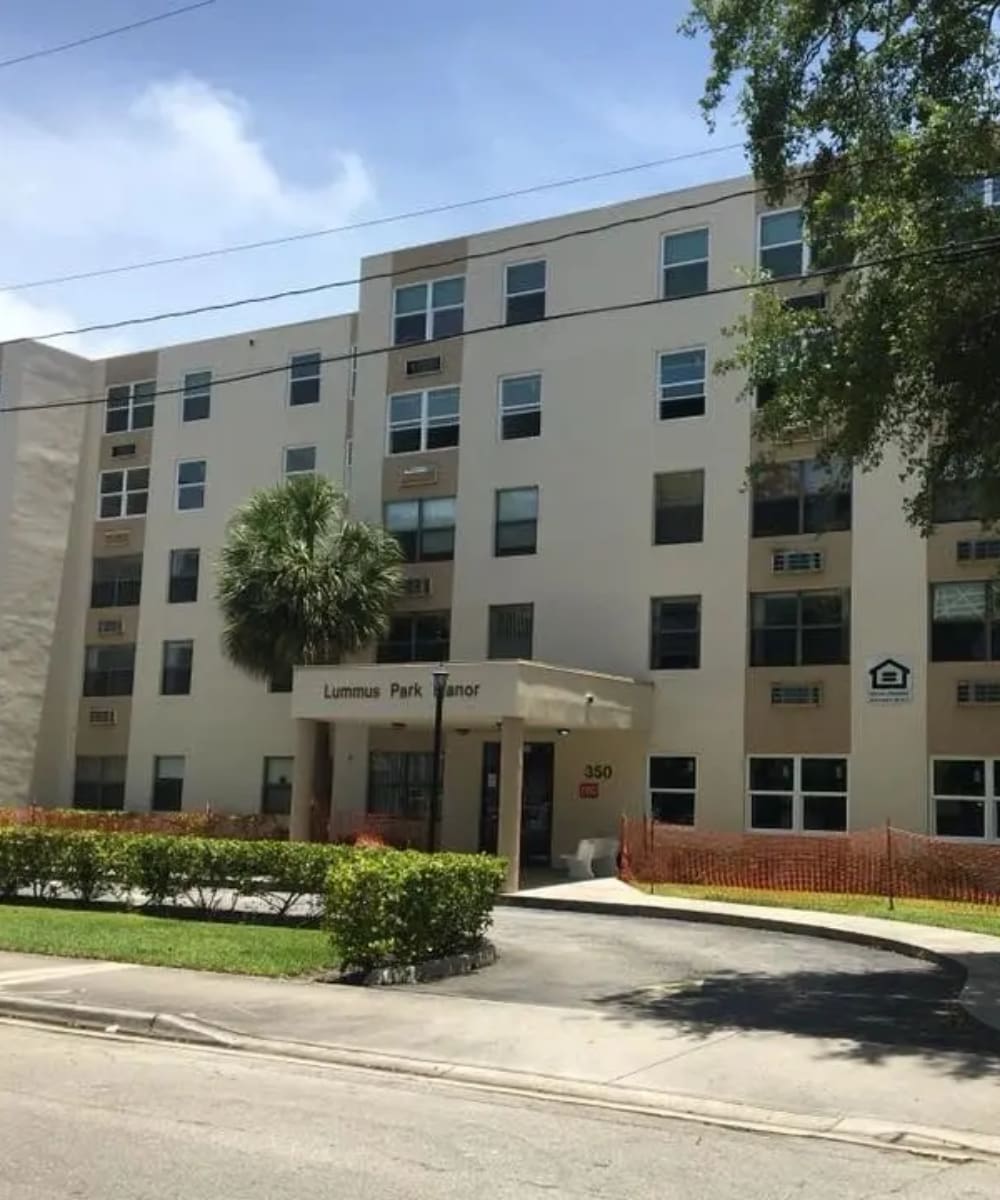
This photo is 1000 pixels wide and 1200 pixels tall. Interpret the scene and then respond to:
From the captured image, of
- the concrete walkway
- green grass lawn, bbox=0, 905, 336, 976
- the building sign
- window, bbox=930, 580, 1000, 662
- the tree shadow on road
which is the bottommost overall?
the tree shadow on road

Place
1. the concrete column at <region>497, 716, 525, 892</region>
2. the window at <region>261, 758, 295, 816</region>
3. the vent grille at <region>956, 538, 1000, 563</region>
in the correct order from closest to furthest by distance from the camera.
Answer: the concrete column at <region>497, 716, 525, 892</region>, the vent grille at <region>956, 538, 1000, 563</region>, the window at <region>261, 758, 295, 816</region>

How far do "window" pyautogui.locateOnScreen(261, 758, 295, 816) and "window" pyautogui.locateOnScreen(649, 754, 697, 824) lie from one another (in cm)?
961

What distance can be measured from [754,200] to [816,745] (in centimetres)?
1157

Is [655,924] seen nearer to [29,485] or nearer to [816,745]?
[816,745]

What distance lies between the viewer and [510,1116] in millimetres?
7910

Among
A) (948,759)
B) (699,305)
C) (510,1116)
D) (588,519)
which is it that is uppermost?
(699,305)

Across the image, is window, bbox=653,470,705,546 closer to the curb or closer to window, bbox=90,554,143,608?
window, bbox=90,554,143,608

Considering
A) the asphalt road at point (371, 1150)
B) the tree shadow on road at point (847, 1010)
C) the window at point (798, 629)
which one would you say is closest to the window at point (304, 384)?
the window at point (798, 629)

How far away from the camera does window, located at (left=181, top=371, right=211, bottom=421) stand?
36.3m

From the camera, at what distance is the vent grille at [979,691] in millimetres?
25047

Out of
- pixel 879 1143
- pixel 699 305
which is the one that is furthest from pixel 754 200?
pixel 879 1143

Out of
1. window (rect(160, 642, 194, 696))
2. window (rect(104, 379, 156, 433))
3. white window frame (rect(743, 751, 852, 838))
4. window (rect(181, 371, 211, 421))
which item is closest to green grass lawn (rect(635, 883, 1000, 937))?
white window frame (rect(743, 751, 852, 838))

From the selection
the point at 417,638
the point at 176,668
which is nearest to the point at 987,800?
the point at 417,638

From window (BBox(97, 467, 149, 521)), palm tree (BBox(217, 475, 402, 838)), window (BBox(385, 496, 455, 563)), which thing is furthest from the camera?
window (BBox(97, 467, 149, 521))
